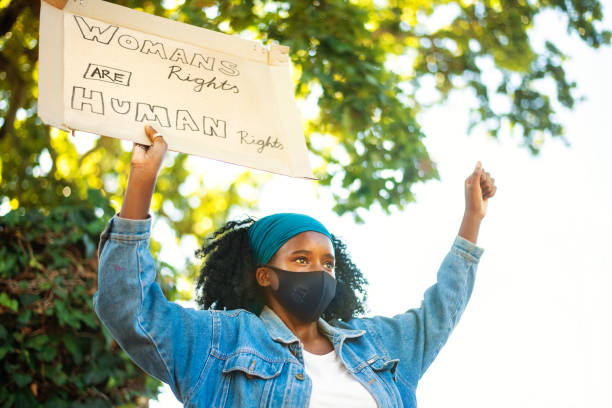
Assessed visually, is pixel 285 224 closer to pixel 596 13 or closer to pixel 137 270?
pixel 137 270

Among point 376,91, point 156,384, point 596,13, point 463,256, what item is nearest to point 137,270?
point 463,256

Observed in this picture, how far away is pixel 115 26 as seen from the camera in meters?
1.88

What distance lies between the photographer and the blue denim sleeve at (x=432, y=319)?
6.70ft

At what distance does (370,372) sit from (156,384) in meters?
1.92

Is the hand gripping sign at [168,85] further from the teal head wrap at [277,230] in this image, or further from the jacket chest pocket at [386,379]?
the jacket chest pocket at [386,379]

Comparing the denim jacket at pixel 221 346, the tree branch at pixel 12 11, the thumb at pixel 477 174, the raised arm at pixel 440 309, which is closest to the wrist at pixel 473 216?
the raised arm at pixel 440 309

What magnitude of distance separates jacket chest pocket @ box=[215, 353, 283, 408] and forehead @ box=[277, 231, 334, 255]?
43cm

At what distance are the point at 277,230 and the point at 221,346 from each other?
1.59ft

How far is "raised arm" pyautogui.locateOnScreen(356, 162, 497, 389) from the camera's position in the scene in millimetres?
2047

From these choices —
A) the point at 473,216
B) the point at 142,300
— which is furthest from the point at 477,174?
the point at 142,300

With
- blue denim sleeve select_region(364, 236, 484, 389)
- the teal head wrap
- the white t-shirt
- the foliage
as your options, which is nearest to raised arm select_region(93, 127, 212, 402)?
the white t-shirt

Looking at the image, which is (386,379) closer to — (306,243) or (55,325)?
(306,243)

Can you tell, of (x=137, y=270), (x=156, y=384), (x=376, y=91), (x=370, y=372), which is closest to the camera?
→ (x=137, y=270)

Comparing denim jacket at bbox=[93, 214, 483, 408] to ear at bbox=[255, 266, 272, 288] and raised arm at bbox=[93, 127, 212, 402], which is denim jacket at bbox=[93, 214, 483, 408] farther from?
ear at bbox=[255, 266, 272, 288]
